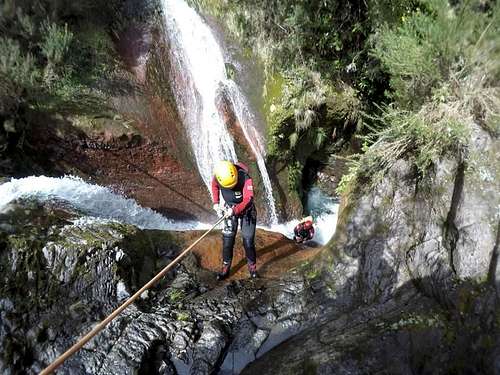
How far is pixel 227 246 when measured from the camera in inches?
223

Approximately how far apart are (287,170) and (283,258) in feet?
9.32

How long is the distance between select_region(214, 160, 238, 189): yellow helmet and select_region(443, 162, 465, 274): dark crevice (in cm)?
247

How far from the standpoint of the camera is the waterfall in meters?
8.26

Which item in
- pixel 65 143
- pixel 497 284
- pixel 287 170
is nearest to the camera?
pixel 497 284

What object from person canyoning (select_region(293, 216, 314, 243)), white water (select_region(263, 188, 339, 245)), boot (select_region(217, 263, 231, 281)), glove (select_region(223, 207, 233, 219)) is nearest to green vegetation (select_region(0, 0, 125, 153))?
glove (select_region(223, 207, 233, 219))

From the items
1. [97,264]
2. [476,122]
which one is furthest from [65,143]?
[476,122]

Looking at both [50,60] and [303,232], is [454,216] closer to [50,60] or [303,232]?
[303,232]

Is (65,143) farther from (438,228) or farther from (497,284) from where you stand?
(497,284)

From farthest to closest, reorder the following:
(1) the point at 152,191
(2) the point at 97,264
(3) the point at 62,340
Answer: (1) the point at 152,191
(2) the point at 97,264
(3) the point at 62,340

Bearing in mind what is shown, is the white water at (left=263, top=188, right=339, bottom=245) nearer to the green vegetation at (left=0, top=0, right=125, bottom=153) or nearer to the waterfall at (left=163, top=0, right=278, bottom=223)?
the waterfall at (left=163, top=0, right=278, bottom=223)

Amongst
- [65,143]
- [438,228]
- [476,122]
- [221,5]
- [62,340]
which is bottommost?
[62,340]

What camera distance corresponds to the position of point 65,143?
7.50 metres

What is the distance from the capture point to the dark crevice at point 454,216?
4.42m

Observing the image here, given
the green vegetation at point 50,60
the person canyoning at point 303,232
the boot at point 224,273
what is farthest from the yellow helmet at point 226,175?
the green vegetation at point 50,60
